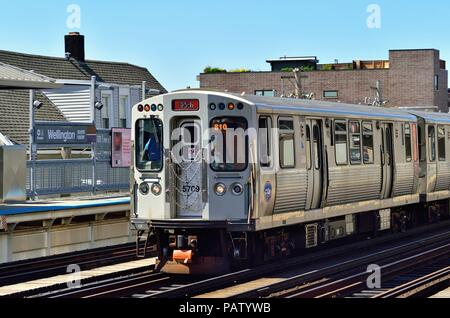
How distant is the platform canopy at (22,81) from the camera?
21019 millimetres

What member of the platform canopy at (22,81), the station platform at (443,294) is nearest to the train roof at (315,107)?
the station platform at (443,294)

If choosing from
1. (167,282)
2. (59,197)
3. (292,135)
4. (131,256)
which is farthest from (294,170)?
(59,197)

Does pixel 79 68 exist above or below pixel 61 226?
above

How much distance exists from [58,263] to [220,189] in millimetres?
4271

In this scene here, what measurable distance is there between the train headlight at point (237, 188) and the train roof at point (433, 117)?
9.51m

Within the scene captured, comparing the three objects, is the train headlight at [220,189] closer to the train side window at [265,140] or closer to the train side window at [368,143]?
the train side window at [265,140]

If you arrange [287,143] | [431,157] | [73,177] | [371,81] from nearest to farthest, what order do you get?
[287,143], [73,177], [431,157], [371,81]

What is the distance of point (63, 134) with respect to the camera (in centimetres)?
2422

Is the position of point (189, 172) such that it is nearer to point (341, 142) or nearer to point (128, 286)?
point (128, 286)

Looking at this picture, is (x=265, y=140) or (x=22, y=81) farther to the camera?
(x=22, y=81)

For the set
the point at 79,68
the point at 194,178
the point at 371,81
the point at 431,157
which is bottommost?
the point at 194,178

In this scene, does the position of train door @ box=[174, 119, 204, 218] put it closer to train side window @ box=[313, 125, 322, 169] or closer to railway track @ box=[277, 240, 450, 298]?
railway track @ box=[277, 240, 450, 298]

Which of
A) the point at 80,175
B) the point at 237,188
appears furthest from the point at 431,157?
the point at 237,188

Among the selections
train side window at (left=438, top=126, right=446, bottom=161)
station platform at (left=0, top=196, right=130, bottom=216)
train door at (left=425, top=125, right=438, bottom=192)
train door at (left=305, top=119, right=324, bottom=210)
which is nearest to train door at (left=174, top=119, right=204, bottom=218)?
train door at (left=305, top=119, right=324, bottom=210)
